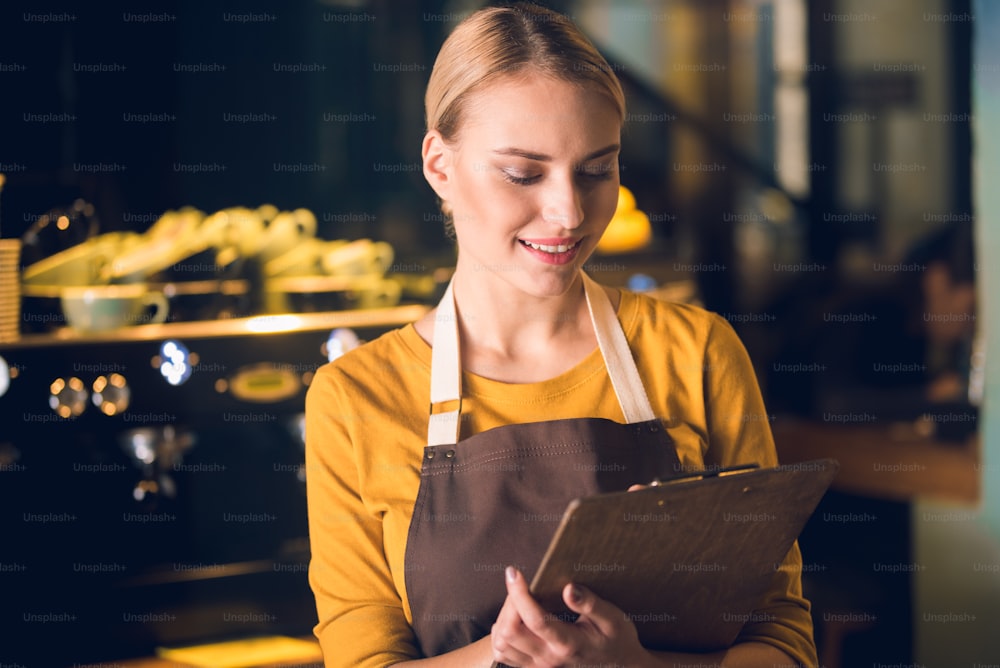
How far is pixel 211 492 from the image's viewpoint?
264 cm

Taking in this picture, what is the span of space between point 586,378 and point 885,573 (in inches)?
73.0

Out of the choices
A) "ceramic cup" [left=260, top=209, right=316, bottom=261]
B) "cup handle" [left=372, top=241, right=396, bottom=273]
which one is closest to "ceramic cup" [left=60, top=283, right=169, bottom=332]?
"ceramic cup" [left=260, top=209, right=316, bottom=261]

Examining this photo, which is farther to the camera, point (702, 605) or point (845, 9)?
point (845, 9)

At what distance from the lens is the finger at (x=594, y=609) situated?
118 centimetres

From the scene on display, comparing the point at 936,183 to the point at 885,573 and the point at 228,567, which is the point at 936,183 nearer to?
the point at 885,573

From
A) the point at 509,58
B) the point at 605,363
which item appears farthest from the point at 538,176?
the point at 605,363

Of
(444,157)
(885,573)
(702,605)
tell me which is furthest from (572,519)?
(885,573)

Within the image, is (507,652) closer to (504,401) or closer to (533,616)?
(533,616)

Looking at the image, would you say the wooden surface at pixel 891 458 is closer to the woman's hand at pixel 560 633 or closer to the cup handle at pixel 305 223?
the cup handle at pixel 305 223

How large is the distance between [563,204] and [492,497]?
0.39m

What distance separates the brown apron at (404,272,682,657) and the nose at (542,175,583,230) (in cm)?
26

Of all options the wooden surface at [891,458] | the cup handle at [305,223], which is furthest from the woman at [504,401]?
the wooden surface at [891,458]

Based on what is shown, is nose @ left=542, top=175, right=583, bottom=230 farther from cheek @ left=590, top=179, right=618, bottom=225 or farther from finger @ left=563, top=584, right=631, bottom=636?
finger @ left=563, top=584, right=631, bottom=636

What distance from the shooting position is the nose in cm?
137
